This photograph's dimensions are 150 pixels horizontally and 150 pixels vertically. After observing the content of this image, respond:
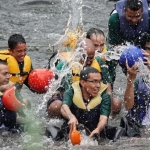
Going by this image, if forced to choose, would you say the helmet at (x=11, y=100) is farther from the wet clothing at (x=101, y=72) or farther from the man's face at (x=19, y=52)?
the man's face at (x=19, y=52)

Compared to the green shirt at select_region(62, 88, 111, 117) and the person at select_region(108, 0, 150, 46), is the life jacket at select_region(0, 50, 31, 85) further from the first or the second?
the person at select_region(108, 0, 150, 46)

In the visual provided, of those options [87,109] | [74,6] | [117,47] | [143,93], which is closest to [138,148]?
[87,109]

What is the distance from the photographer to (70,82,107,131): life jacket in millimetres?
5840

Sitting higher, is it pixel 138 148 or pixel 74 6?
pixel 74 6

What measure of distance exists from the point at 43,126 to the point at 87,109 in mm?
711

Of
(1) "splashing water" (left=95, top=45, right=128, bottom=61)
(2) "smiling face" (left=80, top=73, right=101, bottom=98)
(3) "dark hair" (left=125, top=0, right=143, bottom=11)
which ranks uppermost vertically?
(3) "dark hair" (left=125, top=0, right=143, bottom=11)

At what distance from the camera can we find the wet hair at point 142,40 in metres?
6.39

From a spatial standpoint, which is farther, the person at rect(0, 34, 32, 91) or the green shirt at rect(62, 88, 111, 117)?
the person at rect(0, 34, 32, 91)

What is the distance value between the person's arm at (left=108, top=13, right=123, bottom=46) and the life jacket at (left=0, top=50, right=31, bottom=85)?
112 centimetres

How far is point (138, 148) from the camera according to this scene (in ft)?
16.4

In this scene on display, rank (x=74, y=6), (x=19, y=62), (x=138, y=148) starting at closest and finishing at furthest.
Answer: (x=138, y=148) < (x=19, y=62) < (x=74, y=6)

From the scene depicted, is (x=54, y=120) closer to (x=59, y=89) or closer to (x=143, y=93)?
(x=59, y=89)

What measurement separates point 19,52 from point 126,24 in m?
1.37

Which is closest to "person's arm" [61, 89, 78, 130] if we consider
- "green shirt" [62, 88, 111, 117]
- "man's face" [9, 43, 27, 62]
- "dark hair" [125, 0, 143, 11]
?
"green shirt" [62, 88, 111, 117]
